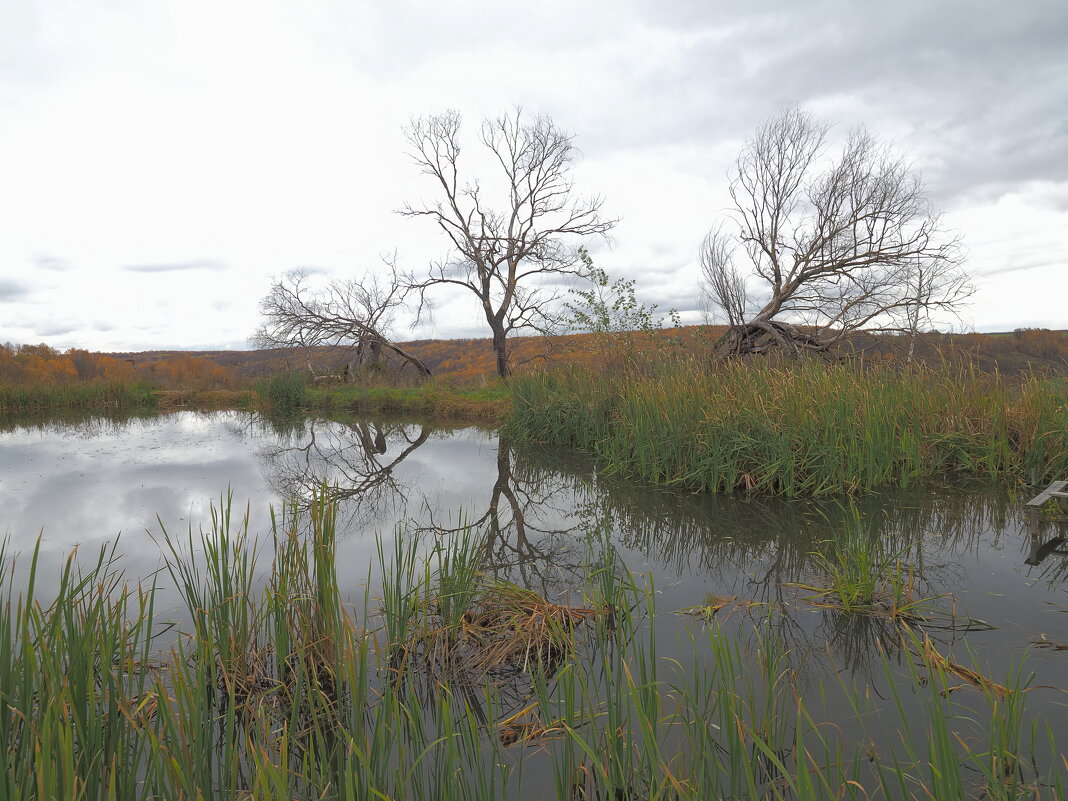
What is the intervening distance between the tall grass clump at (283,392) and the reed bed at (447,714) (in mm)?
16122

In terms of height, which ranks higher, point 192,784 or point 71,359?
point 71,359

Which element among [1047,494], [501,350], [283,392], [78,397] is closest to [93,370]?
[78,397]

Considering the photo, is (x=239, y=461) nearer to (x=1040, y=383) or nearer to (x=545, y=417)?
(x=545, y=417)

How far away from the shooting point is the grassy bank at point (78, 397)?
61.5 ft

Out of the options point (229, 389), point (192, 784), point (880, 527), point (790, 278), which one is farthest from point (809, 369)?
point (229, 389)

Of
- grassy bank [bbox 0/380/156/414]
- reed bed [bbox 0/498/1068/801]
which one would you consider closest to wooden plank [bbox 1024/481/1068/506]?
reed bed [bbox 0/498/1068/801]

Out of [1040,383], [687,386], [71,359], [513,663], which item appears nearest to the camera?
[513,663]

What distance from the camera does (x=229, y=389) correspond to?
22344 millimetres

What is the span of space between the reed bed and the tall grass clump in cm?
1612

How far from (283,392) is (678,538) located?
16.7 meters

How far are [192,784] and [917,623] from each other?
132 inches

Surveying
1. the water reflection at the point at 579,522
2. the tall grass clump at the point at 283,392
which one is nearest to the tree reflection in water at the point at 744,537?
the water reflection at the point at 579,522

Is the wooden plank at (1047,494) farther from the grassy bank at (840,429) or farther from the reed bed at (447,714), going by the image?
the reed bed at (447,714)

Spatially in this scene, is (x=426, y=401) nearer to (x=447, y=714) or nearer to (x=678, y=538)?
(x=678, y=538)
